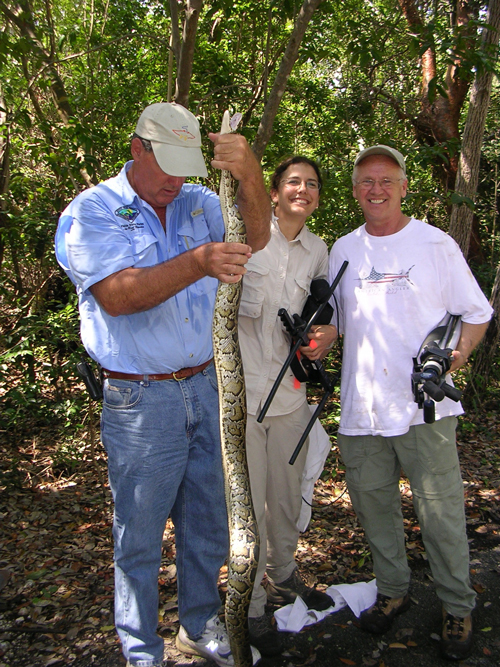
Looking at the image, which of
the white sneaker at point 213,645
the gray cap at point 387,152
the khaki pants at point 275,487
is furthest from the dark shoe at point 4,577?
the gray cap at point 387,152

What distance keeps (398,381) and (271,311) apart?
0.87 metres

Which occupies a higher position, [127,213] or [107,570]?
[127,213]

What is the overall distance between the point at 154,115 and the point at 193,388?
1404mm

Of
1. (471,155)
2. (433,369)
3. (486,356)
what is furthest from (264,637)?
(471,155)

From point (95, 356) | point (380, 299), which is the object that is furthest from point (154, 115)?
point (380, 299)

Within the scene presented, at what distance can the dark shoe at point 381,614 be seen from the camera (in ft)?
11.1

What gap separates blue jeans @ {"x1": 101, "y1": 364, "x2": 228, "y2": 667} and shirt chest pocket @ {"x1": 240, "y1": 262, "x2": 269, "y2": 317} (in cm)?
52

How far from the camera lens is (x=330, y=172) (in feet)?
21.1

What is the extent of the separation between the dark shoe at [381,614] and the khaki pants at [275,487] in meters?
0.55

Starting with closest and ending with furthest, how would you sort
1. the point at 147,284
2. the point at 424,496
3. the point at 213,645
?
the point at 147,284
the point at 213,645
the point at 424,496

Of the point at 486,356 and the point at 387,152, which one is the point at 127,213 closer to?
the point at 387,152

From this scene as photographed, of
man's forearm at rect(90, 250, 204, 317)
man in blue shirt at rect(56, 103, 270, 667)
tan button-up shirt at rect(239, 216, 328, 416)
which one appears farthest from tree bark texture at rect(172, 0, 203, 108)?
man's forearm at rect(90, 250, 204, 317)

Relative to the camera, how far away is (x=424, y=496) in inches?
126

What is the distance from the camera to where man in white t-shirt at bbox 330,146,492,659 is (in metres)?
3.18
